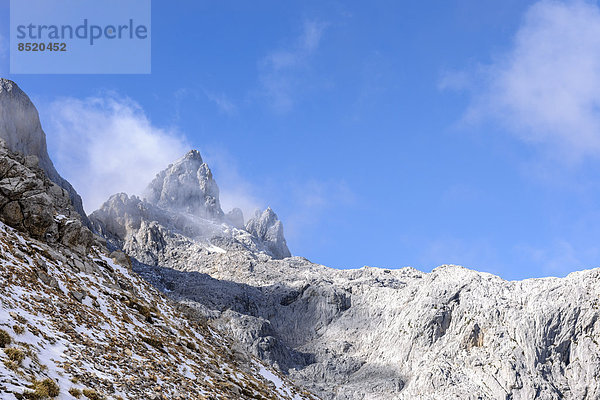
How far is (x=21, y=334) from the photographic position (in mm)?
22594

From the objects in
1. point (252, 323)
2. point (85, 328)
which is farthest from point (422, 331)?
point (85, 328)

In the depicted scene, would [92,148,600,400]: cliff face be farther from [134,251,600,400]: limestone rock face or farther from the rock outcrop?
the rock outcrop

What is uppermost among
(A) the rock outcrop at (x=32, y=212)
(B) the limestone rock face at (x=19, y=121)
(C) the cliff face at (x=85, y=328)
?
(B) the limestone rock face at (x=19, y=121)

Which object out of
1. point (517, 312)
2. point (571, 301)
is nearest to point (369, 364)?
point (517, 312)

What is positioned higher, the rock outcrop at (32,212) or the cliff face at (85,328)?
the rock outcrop at (32,212)

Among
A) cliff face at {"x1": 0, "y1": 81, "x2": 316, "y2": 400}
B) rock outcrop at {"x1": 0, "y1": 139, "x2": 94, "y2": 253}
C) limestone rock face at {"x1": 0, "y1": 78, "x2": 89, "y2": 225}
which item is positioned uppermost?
limestone rock face at {"x1": 0, "y1": 78, "x2": 89, "y2": 225}

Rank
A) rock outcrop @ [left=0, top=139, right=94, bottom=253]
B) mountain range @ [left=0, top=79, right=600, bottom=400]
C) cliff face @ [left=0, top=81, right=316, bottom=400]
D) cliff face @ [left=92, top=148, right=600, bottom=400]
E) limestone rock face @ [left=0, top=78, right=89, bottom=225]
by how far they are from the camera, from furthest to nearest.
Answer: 1. limestone rock face @ [left=0, top=78, right=89, bottom=225]
2. cliff face @ [left=92, top=148, right=600, bottom=400]
3. rock outcrop @ [left=0, top=139, right=94, bottom=253]
4. mountain range @ [left=0, top=79, right=600, bottom=400]
5. cliff face @ [left=0, top=81, right=316, bottom=400]

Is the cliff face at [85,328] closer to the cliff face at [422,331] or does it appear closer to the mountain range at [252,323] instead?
the mountain range at [252,323]

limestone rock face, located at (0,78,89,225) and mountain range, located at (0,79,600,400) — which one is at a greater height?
limestone rock face, located at (0,78,89,225)

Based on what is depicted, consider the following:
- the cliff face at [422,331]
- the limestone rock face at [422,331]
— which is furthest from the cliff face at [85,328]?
the limestone rock face at [422,331]

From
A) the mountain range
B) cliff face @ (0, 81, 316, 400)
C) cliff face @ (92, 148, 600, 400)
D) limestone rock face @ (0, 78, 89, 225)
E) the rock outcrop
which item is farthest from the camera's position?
limestone rock face @ (0, 78, 89, 225)


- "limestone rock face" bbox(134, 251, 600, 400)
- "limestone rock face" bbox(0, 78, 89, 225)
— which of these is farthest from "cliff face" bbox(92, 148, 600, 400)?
"limestone rock face" bbox(0, 78, 89, 225)

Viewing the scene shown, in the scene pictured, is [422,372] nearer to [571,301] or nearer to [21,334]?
[571,301]

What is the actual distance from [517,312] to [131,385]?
118m
